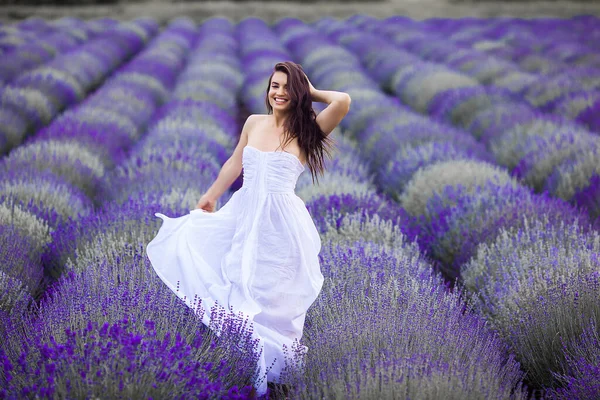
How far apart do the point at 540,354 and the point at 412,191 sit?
2.36 metres

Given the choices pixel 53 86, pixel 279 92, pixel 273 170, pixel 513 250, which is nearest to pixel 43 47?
pixel 53 86

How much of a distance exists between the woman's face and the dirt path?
20383 millimetres

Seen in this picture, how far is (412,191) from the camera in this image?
4871 millimetres

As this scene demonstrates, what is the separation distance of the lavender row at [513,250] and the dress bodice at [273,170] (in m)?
1.09

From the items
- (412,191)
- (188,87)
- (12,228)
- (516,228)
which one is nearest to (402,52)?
(188,87)

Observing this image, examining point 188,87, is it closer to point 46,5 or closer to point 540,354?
point 540,354

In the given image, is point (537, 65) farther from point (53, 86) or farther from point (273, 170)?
point (273, 170)

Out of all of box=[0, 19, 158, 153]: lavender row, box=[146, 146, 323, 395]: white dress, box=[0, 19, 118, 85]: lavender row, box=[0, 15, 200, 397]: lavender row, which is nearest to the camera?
box=[0, 15, 200, 397]: lavender row

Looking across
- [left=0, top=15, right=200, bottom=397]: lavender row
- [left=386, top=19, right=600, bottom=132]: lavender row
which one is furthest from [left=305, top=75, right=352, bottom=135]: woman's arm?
[left=386, top=19, right=600, bottom=132]: lavender row

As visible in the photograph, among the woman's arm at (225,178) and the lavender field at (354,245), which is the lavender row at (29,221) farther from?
the woman's arm at (225,178)

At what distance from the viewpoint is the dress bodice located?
253 centimetres

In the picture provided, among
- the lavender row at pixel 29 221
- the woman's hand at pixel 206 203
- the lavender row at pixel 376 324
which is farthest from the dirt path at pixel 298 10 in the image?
the woman's hand at pixel 206 203

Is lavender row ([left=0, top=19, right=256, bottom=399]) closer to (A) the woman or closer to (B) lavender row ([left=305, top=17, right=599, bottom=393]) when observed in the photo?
(A) the woman

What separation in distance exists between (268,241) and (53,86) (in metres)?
7.57
